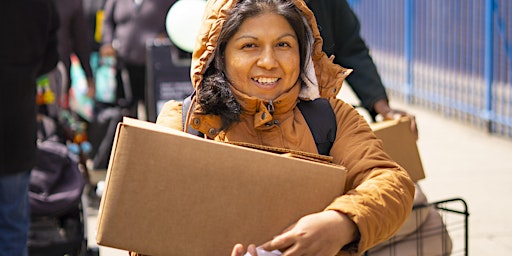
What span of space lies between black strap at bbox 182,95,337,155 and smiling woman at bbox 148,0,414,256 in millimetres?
10

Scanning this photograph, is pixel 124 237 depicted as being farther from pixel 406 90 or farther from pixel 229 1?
pixel 406 90

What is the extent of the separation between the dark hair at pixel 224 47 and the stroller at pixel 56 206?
231 centimetres

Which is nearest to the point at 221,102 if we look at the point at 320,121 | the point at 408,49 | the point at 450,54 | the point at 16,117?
the point at 320,121

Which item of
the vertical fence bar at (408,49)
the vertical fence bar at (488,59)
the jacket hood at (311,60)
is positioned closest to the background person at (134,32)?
the vertical fence bar at (488,59)

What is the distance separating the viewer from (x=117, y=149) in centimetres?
231

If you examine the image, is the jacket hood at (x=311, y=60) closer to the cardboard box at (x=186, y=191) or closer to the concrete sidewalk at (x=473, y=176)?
the cardboard box at (x=186, y=191)

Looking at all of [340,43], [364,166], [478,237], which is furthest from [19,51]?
[478,237]

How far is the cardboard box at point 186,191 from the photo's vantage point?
231 cm

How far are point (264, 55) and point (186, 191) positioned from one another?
1.48 feet

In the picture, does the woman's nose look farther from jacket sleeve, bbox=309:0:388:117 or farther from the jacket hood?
jacket sleeve, bbox=309:0:388:117

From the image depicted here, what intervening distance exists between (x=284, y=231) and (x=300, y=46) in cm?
58

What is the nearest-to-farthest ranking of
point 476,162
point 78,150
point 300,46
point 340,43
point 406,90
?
point 300,46 → point 340,43 → point 78,150 → point 476,162 → point 406,90

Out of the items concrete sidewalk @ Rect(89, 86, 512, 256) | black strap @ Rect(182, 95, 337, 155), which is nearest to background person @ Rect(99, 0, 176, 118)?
concrete sidewalk @ Rect(89, 86, 512, 256)

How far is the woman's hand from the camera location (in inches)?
89.4
